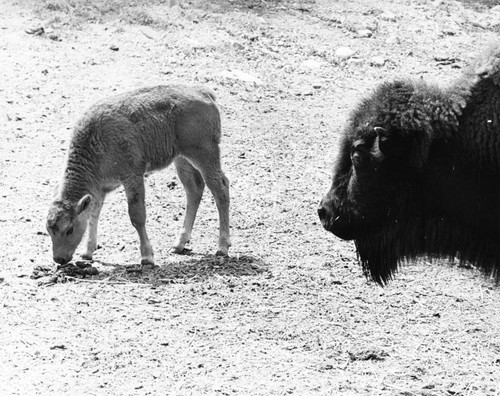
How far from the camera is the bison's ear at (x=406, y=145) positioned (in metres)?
4.58

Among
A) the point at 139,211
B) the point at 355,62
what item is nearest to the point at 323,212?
the point at 139,211

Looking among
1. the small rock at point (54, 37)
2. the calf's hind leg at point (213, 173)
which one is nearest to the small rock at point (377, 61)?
the small rock at point (54, 37)

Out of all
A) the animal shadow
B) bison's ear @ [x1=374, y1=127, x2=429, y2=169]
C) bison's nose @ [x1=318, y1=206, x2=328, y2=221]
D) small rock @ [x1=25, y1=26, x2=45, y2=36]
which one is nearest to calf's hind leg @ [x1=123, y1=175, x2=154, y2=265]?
the animal shadow

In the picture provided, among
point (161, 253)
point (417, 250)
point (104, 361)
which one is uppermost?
point (417, 250)

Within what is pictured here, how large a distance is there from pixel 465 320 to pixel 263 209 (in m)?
2.83

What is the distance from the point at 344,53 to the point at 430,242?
816 centimetres

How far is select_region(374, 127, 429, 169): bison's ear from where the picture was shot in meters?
4.58

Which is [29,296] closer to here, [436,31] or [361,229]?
[361,229]

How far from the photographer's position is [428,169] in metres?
4.63

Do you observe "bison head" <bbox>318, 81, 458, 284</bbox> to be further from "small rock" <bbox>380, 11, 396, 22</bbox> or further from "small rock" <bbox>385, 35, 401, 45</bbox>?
"small rock" <bbox>380, 11, 396, 22</bbox>

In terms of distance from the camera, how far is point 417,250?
4.93m

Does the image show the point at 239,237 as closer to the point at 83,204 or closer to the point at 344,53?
the point at 83,204

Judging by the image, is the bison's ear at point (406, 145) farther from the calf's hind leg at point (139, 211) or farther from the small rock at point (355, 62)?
the small rock at point (355, 62)

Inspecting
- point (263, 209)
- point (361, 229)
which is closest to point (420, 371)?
point (361, 229)
